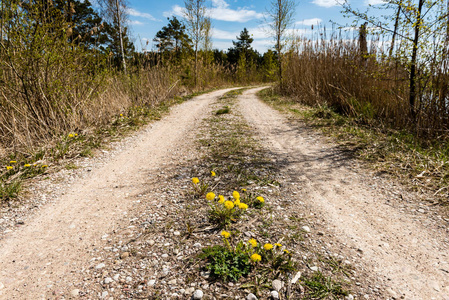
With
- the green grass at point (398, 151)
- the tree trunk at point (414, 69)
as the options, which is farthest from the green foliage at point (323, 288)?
the tree trunk at point (414, 69)

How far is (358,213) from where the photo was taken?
2.52m

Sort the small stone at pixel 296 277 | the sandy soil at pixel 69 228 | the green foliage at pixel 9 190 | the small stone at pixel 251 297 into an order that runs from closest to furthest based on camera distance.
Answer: the small stone at pixel 251 297, the small stone at pixel 296 277, the sandy soil at pixel 69 228, the green foliage at pixel 9 190

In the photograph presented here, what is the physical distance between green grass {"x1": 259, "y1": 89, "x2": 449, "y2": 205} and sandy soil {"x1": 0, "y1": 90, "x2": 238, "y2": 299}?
3233mm

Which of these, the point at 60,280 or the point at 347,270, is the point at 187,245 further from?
the point at 347,270

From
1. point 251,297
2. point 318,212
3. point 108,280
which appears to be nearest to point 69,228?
point 108,280

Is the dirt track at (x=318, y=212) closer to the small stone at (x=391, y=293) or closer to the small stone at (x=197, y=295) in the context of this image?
the small stone at (x=391, y=293)

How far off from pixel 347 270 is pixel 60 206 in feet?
9.67

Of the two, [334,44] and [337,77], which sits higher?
[334,44]

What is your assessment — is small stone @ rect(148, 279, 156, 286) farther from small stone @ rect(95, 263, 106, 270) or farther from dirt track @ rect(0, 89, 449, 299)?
dirt track @ rect(0, 89, 449, 299)

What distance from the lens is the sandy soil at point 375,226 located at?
1.75 meters

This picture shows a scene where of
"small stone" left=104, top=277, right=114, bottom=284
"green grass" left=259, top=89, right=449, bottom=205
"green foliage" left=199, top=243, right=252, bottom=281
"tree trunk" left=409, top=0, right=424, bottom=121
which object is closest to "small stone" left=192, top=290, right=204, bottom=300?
"green foliage" left=199, top=243, right=252, bottom=281

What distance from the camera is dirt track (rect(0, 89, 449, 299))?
1774mm

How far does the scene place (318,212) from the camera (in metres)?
2.52

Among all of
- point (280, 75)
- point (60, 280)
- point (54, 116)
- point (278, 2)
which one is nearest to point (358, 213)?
point (60, 280)
